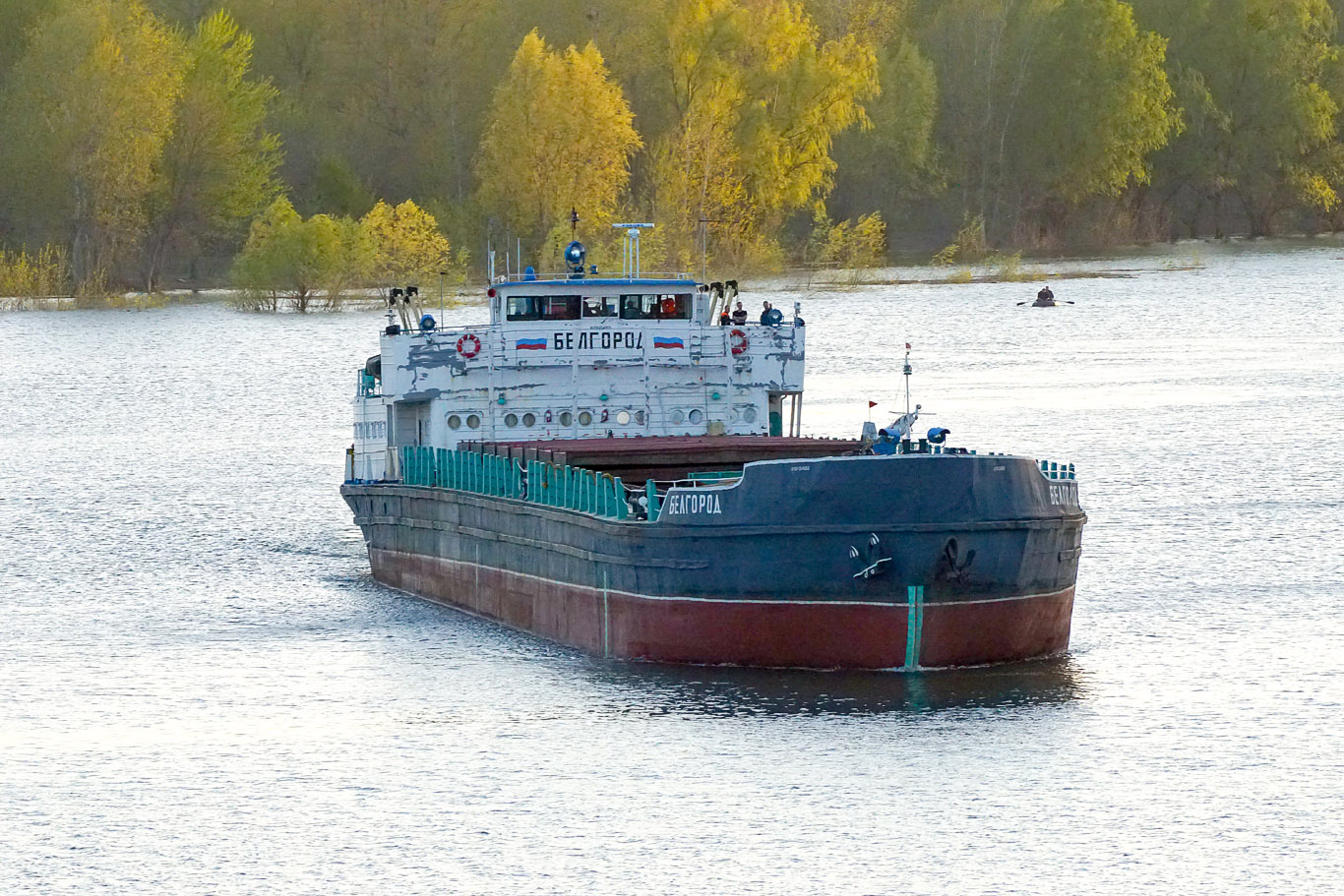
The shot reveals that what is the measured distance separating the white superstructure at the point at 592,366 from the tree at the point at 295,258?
260ft

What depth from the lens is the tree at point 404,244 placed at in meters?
117

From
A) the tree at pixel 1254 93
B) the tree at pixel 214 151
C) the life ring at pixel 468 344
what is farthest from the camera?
the tree at pixel 1254 93

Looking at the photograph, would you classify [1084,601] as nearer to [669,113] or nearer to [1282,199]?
[669,113]

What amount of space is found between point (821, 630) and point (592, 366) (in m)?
10.2

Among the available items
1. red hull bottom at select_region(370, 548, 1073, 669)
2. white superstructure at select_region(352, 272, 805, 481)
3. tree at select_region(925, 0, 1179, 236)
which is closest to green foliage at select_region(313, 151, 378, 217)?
tree at select_region(925, 0, 1179, 236)

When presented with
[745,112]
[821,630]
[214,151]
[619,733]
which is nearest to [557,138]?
[745,112]

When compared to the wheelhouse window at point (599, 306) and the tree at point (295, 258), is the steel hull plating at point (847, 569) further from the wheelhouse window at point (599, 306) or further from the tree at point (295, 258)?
the tree at point (295, 258)

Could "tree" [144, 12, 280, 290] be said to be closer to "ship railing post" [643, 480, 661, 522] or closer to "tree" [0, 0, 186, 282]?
"tree" [0, 0, 186, 282]

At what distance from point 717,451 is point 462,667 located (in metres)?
5.28

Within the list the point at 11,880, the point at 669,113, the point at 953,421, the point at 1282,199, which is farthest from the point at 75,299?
the point at 11,880

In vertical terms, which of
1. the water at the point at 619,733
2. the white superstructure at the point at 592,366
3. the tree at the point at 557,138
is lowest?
the water at the point at 619,733

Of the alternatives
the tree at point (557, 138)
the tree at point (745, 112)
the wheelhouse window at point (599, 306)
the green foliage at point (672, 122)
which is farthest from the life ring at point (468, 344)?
the tree at point (745, 112)

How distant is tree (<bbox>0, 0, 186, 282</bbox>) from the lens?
367 ft

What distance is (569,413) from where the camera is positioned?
39.1 meters
